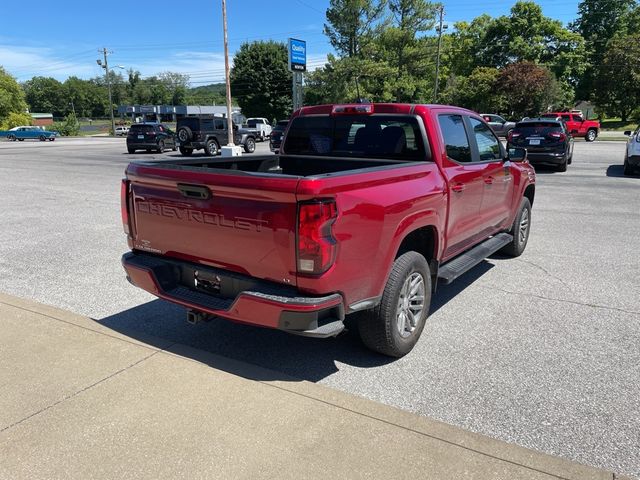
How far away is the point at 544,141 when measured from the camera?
52.2 ft

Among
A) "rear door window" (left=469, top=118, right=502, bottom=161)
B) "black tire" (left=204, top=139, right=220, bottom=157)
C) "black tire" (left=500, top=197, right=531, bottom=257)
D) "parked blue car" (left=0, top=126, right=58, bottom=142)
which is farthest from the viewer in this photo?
"parked blue car" (left=0, top=126, right=58, bottom=142)

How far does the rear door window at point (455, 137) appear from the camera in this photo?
14.7 ft

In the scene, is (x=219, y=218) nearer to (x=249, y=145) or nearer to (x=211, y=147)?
(x=211, y=147)

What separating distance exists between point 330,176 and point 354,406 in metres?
1.43

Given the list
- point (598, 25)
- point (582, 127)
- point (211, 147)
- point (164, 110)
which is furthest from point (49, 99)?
point (582, 127)

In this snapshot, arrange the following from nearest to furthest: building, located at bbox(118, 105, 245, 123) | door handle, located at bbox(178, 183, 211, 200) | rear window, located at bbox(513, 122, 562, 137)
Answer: door handle, located at bbox(178, 183, 211, 200) < rear window, located at bbox(513, 122, 562, 137) < building, located at bbox(118, 105, 245, 123)

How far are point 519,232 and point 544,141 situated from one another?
36.1 feet

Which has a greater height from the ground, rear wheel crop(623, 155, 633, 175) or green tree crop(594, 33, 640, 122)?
green tree crop(594, 33, 640, 122)

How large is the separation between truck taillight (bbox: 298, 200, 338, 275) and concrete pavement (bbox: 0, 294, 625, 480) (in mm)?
906

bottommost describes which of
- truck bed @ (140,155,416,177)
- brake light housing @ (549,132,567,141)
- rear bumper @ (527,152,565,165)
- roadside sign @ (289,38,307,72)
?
rear bumper @ (527,152,565,165)

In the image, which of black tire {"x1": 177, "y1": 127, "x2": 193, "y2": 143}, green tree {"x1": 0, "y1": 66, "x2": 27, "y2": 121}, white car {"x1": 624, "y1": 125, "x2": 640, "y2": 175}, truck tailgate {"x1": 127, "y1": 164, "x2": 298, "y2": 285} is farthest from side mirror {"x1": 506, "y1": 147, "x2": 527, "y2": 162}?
green tree {"x1": 0, "y1": 66, "x2": 27, "y2": 121}

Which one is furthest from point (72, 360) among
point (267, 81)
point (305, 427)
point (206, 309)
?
point (267, 81)

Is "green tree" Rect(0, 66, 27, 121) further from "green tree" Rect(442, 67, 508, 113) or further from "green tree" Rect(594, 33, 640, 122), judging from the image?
"green tree" Rect(594, 33, 640, 122)

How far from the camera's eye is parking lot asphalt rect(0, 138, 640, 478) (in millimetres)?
3008
